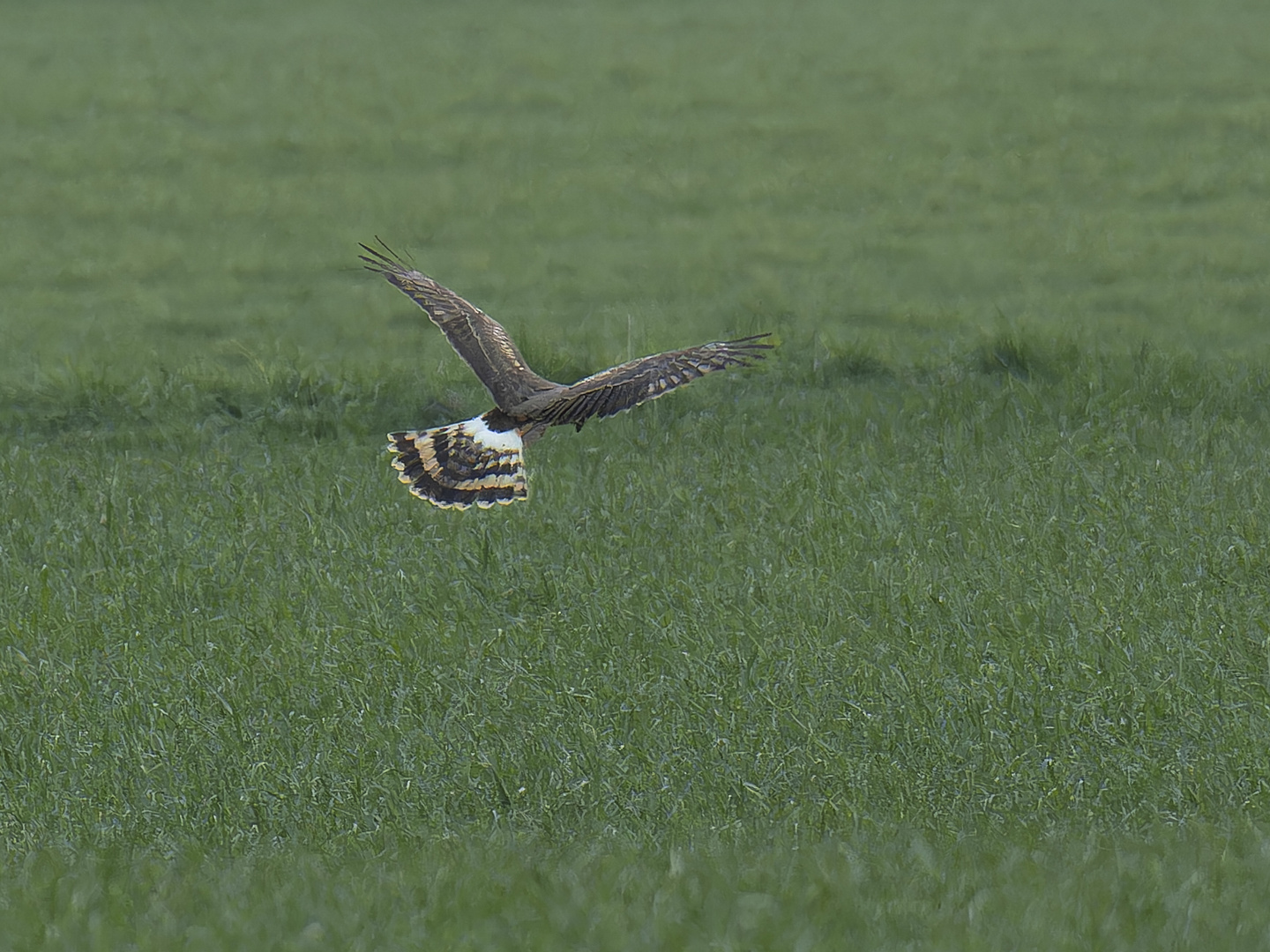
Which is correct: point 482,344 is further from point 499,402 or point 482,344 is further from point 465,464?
point 465,464

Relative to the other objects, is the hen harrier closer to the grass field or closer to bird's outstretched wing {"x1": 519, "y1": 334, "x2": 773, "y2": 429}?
bird's outstretched wing {"x1": 519, "y1": 334, "x2": 773, "y2": 429}

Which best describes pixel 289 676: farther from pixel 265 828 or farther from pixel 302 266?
pixel 302 266

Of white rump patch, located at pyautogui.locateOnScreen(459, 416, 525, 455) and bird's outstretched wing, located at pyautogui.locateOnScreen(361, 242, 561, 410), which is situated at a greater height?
bird's outstretched wing, located at pyautogui.locateOnScreen(361, 242, 561, 410)

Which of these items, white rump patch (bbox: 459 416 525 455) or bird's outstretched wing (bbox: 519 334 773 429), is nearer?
bird's outstretched wing (bbox: 519 334 773 429)

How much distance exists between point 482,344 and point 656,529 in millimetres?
1930

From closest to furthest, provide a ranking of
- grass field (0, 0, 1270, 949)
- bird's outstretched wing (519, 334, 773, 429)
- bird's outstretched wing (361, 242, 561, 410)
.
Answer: grass field (0, 0, 1270, 949) < bird's outstretched wing (519, 334, 773, 429) < bird's outstretched wing (361, 242, 561, 410)

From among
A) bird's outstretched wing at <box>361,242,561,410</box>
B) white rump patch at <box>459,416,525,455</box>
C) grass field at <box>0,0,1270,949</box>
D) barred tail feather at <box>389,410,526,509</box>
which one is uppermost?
bird's outstretched wing at <box>361,242,561,410</box>

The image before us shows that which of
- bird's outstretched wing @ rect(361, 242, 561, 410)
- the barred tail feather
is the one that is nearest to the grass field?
the barred tail feather

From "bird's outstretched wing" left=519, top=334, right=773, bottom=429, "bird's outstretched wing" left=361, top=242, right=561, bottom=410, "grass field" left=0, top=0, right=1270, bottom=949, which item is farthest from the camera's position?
"bird's outstretched wing" left=361, top=242, right=561, bottom=410

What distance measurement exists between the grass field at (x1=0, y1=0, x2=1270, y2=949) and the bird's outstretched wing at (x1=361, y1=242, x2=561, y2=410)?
1.11m

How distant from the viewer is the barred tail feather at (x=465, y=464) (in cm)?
748

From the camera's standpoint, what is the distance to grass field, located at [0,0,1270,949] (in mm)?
5832

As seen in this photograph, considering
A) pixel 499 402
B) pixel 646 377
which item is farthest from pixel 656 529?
pixel 646 377

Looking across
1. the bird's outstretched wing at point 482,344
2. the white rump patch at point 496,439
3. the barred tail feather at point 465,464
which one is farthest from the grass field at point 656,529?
the bird's outstretched wing at point 482,344
